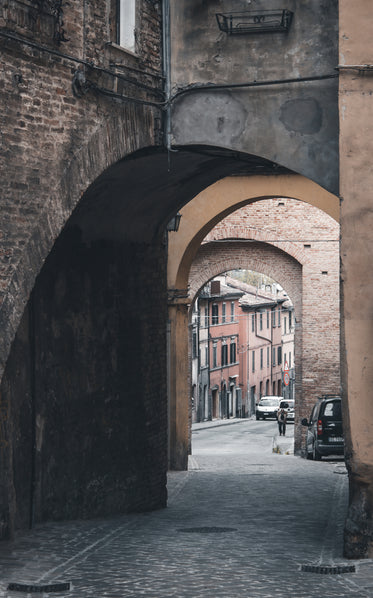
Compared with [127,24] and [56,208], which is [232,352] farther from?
[56,208]

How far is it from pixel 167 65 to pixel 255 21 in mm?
1154

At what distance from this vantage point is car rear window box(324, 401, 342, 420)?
78.8ft

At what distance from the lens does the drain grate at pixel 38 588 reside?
29.7ft

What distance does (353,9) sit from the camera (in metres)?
10.7

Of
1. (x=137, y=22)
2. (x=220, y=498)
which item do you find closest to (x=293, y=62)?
(x=137, y=22)

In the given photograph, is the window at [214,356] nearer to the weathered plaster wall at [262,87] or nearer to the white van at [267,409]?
the white van at [267,409]

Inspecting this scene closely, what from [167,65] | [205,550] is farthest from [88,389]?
[167,65]

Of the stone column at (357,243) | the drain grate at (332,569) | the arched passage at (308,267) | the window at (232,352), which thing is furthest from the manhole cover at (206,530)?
the window at (232,352)

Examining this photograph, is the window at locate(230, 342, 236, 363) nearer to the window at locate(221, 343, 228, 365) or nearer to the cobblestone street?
the window at locate(221, 343, 228, 365)

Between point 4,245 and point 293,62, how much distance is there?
4.34m

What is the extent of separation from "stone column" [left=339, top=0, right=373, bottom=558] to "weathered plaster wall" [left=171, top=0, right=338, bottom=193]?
81cm

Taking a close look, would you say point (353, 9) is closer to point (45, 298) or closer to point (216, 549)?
point (45, 298)

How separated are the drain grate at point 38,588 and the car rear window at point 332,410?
50.8 ft

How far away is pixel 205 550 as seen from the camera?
11328mm
